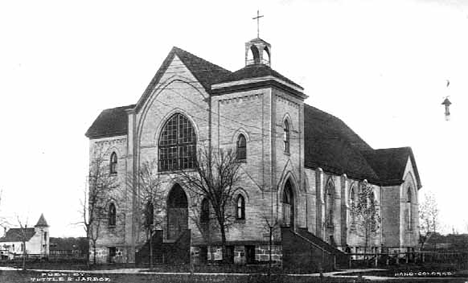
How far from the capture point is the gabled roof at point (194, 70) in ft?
147

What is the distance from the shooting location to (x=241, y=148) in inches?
1678

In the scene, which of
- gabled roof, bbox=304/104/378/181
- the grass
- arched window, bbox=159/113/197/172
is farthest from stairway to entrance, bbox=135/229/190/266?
gabled roof, bbox=304/104/378/181

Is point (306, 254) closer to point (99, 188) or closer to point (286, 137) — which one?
point (286, 137)

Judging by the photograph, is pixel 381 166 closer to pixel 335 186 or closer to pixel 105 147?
pixel 335 186

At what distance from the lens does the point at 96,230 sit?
164 feet

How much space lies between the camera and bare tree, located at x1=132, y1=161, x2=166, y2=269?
1780 inches

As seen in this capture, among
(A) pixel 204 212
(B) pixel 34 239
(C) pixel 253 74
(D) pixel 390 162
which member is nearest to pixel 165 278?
(A) pixel 204 212

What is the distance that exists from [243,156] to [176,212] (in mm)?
6993

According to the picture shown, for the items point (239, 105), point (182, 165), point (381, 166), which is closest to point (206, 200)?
point (182, 165)

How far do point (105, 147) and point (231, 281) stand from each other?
2593 cm

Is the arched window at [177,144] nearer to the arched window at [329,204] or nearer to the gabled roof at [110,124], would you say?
the gabled roof at [110,124]

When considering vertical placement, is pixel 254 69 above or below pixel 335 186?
above

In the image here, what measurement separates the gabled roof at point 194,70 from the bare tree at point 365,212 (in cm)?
1574

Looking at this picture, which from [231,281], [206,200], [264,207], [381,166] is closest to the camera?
[231,281]
